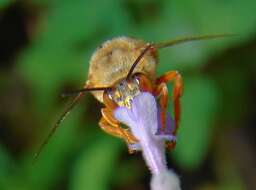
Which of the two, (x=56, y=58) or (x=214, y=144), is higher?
(x=56, y=58)

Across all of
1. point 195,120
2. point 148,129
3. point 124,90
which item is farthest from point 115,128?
point 195,120

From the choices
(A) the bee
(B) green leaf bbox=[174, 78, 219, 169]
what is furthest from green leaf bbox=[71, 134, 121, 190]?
(A) the bee

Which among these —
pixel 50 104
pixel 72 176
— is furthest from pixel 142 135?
pixel 50 104

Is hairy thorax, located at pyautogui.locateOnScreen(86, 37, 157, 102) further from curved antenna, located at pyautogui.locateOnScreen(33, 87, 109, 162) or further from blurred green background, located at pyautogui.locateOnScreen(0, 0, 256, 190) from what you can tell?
blurred green background, located at pyautogui.locateOnScreen(0, 0, 256, 190)

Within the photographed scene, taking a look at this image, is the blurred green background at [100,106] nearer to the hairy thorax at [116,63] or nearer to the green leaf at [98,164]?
the green leaf at [98,164]

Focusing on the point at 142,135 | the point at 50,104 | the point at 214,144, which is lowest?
the point at 214,144

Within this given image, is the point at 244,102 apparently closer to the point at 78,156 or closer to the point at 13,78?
the point at 78,156

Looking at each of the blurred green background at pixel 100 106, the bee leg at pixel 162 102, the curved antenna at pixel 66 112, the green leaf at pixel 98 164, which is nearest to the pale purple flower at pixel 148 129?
the bee leg at pixel 162 102
